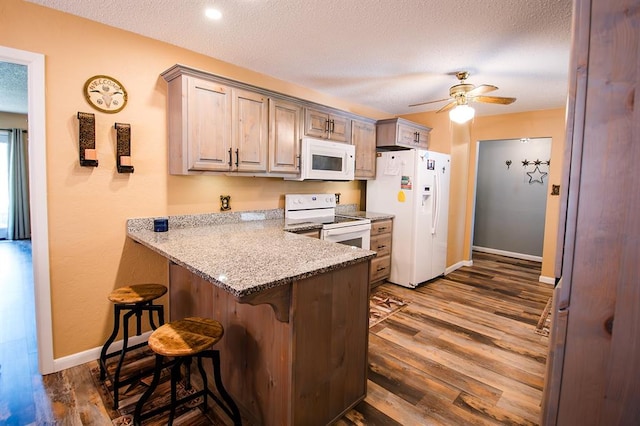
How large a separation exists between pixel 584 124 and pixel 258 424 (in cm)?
191

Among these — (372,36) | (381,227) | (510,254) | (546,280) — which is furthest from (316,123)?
(510,254)

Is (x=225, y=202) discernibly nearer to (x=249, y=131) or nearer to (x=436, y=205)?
(x=249, y=131)

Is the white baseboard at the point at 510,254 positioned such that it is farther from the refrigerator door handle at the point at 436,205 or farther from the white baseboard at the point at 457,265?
the refrigerator door handle at the point at 436,205

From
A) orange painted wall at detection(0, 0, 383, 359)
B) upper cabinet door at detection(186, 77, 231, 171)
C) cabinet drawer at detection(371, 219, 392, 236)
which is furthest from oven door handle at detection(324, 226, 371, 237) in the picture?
orange painted wall at detection(0, 0, 383, 359)

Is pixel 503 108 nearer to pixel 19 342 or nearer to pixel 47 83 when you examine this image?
pixel 47 83

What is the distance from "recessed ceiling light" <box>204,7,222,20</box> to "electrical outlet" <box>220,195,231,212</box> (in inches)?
57.9

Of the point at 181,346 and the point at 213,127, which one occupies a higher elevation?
the point at 213,127

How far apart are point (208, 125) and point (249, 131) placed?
39cm

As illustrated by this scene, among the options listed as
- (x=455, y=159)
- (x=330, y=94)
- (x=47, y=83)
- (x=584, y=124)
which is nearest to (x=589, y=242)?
(x=584, y=124)

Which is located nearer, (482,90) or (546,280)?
(482,90)

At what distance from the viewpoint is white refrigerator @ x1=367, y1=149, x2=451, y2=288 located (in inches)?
156

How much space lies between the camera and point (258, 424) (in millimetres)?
1674

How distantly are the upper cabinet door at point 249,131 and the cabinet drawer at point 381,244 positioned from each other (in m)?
1.73

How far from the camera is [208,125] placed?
2506 mm
